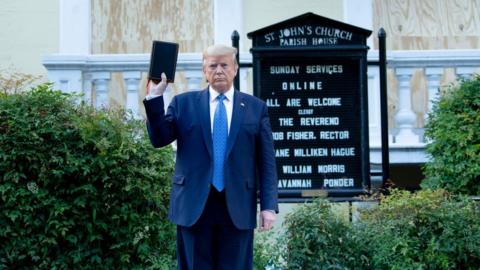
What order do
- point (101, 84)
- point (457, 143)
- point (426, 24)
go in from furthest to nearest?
1. point (426, 24)
2. point (101, 84)
3. point (457, 143)

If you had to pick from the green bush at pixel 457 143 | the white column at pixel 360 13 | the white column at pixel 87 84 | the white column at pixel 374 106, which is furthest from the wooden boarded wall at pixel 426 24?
the white column at pixel 87 84

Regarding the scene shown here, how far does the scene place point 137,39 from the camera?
1000 centimetres

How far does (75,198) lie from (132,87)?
318 centimetres

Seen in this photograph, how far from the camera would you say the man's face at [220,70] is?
4656mm

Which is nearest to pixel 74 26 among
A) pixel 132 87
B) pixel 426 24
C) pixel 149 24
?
pixel 149 24

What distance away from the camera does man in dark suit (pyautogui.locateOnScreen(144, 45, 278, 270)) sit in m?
4.60

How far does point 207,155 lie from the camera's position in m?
4.67

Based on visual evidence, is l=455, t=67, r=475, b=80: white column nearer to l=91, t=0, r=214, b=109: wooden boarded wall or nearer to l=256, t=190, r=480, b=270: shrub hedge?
l=91, t=0, r=214, b=109: wooden boarded wall

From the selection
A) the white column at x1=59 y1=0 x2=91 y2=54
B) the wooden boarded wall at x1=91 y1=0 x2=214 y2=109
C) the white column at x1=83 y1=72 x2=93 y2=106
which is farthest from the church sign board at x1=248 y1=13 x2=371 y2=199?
the white column at x1=59 y1=0 x2=91 y2=54

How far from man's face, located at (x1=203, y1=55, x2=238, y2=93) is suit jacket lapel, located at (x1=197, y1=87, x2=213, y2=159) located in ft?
0.40

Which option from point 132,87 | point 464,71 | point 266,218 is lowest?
point 266,218

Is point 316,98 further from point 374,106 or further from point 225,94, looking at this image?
point 225,94

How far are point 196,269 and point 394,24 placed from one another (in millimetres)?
6232

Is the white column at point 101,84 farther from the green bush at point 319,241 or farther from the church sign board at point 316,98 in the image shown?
the green bush at point 319,241
